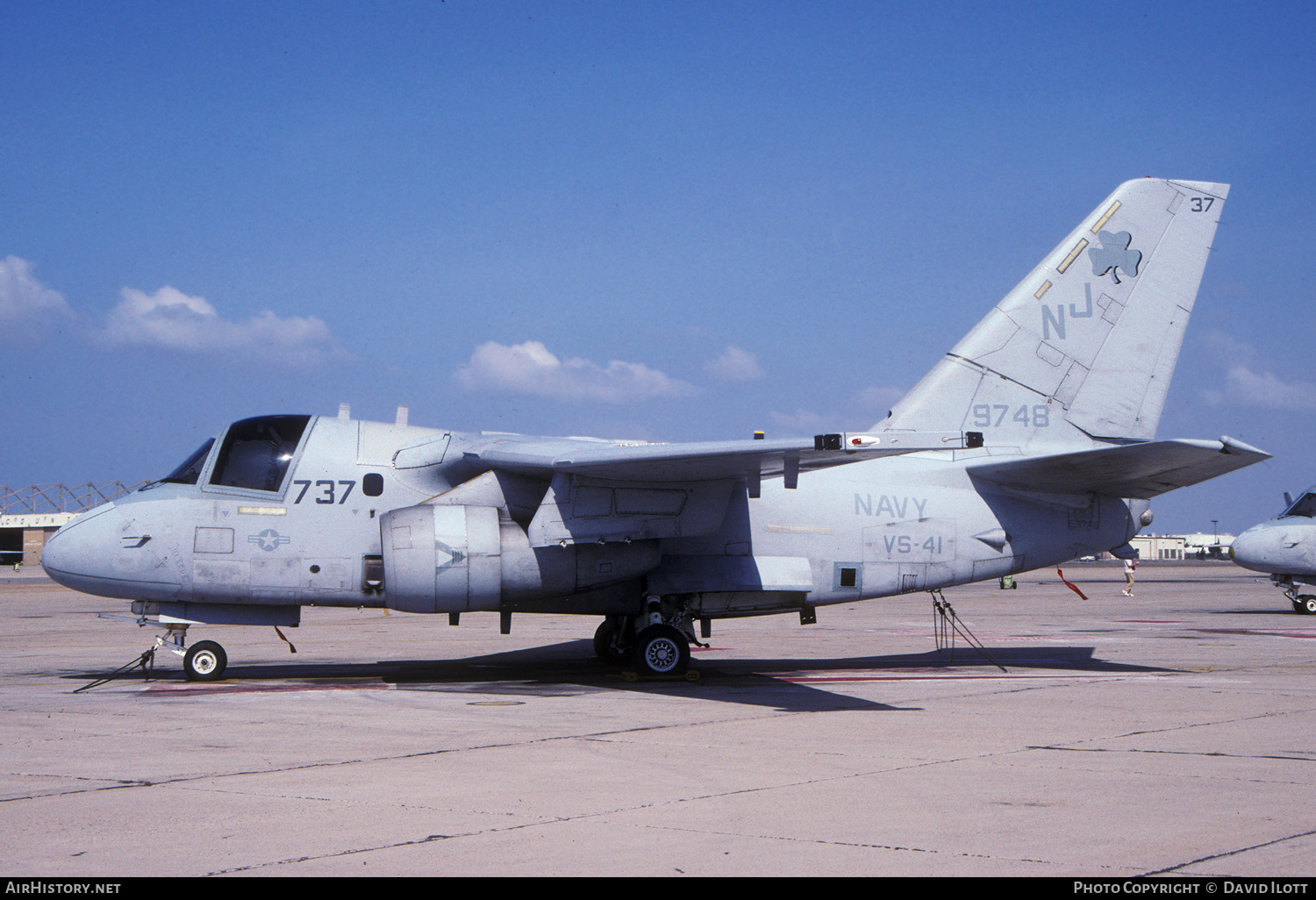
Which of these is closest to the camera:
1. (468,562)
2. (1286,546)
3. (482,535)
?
(468,562)

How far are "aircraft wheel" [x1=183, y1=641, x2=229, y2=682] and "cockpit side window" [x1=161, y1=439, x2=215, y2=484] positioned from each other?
208 cm

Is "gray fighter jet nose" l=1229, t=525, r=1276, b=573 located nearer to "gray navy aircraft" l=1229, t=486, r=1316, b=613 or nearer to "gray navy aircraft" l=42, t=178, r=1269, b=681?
"gray navy aircraft" l=1229, t=486, r=1316, b=613

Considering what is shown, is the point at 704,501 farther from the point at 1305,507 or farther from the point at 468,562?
the point at 1305,507

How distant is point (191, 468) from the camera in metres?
14.4

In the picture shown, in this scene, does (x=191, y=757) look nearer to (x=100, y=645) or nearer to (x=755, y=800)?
(x=755, y=800)

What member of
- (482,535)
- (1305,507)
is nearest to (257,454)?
(482,535)

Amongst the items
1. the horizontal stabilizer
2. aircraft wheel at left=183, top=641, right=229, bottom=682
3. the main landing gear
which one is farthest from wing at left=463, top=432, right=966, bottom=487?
aircraft wheel at left=183, top=641, right=229, bottom=682

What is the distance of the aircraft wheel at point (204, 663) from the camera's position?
14258 millimetres

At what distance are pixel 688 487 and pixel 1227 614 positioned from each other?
22.5 metres

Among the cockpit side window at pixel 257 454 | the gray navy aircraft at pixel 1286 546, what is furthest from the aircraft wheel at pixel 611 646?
the gray navy aircraft at pixel 1286 546

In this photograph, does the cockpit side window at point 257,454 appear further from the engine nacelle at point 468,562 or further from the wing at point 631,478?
the wing at point 631,478

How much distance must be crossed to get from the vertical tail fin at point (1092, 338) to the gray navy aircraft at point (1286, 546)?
1545 cm

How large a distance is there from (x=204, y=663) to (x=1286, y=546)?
26010 mm
